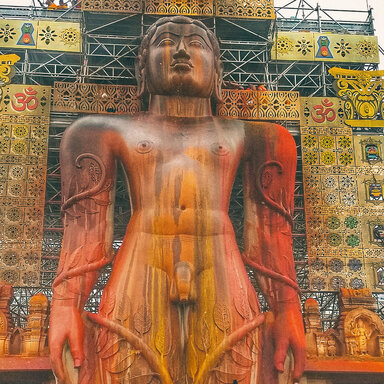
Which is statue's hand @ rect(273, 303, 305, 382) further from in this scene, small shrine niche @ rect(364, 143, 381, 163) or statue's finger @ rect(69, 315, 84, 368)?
small shrine niche @ rect(364, 143, 381, 163)

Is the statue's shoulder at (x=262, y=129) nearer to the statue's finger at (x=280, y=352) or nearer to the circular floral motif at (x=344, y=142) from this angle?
the statue's finger at (x=280, y=352)

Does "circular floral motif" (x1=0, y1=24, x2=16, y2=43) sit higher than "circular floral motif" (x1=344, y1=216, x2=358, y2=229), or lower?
higher

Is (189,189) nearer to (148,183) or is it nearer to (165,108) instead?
(148,183)

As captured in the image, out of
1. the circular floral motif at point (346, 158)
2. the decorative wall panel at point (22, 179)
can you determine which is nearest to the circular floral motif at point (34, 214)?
the decorative wall panel at point (22, 179)

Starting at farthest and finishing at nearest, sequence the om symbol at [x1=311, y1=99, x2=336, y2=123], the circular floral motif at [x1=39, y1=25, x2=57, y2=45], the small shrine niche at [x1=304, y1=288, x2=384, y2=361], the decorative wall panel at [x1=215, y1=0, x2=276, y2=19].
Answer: the circular floral motif at [x1=39, y1=25, x2=57, y2=45] < the decorative wall panel at [x1=215, y1=0, x2=276, y2=19] < the om symbol at [x1=311, y1=99, x2=336, y2=123] < the small shrine niche at [x1=304, y1=288, x2=384, y2=361]

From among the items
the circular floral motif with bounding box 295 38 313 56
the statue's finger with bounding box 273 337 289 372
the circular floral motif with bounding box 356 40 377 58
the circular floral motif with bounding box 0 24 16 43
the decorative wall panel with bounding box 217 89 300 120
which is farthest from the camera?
the circular floral motif with bounding box 295 38 313 56

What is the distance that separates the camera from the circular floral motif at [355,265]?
10.2m

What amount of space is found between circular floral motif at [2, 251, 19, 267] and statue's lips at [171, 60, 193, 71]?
4234 millimetres

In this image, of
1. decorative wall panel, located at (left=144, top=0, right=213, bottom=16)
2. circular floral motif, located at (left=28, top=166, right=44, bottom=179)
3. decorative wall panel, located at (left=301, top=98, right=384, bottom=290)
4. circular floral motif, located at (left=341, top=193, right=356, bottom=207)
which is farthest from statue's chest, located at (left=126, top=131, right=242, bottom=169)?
decorative wall panel, located at (left=144, top=0, right=213, bottom=16)

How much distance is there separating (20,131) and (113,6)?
9.59 feet

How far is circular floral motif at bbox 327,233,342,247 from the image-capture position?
33.7 ft

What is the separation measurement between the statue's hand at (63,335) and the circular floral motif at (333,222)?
496 centimetres

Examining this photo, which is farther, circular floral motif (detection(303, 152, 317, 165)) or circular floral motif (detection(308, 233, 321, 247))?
circular floral motif (detection(303, 152, 317, 165))

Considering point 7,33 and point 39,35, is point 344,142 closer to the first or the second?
point 39,35
